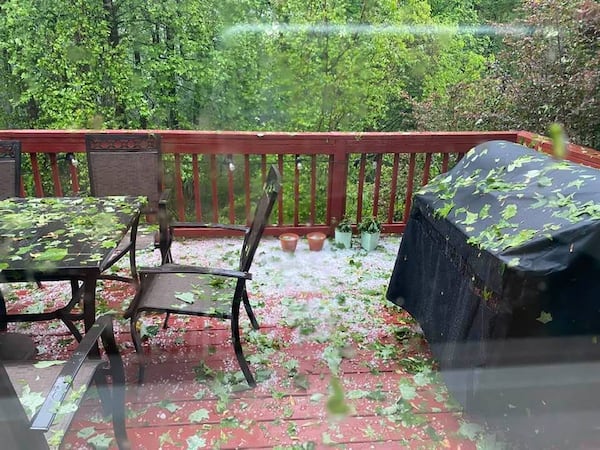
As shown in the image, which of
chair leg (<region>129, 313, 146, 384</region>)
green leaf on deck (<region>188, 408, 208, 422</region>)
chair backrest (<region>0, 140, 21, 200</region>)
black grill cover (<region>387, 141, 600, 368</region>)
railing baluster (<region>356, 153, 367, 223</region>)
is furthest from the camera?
railing baluster (<region>356, 153, 367, 223</region>)

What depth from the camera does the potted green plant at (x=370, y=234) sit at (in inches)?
122

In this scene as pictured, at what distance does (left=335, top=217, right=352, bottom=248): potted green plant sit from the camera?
316 centimetres

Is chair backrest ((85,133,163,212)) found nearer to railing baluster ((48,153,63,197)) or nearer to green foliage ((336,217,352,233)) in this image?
railing baluster ((48,153,63,197))

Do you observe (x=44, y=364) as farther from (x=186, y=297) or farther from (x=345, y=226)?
(x=345, y=226)

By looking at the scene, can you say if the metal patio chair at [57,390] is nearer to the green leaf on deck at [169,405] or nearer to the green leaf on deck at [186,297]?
the green leaf on deck at [169,405]

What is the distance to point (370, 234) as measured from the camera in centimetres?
310

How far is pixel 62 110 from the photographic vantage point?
6273 mm

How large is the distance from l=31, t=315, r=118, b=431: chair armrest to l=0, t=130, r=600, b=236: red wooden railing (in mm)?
1729

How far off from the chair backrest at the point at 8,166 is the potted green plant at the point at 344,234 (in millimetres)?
2074

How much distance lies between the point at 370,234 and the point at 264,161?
952 millimetres

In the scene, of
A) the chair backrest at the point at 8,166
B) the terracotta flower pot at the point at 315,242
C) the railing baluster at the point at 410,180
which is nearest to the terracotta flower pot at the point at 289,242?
the terracotta flower pot at the point at 315,242

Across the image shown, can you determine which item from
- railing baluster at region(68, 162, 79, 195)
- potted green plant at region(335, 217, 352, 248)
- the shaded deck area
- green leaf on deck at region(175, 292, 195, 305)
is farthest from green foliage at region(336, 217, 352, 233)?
railing baluster at region(68, 162, 79, 195)

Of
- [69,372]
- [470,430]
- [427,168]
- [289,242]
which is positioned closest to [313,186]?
[289,242]

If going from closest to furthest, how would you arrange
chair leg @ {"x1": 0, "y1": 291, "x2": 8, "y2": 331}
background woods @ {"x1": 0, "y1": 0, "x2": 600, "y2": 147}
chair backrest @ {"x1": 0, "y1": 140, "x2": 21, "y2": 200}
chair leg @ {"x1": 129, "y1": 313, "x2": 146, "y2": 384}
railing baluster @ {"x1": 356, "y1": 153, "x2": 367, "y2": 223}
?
chair leg @ {"x1": 129, "y1": 313, "x2": 146, "y2": 384}
chair leg @ {"x1": 0, "y1": 291, "x2": 8, "y2": 331}
chair backrest @ {"x1": 0, "y1": 140, "x2": 21, "y2": 200}
railing baluster @ {"x1": 356, "y1": 153, "x2": 367, "y2": 223}
background woods @ {"x1": 0, "y1": 0, "x2": 600, "y2": 147}
